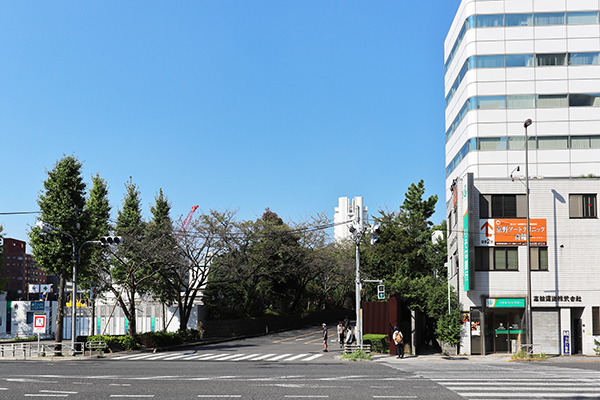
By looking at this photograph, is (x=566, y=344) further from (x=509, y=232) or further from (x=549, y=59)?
(x=549, y=59)

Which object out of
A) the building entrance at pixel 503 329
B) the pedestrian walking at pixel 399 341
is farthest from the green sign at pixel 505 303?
the pedestrian walking at pixel 399 341

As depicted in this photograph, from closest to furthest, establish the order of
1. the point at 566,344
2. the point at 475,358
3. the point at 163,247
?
the point at 475,358, the point at 566,344, the point at 163,247

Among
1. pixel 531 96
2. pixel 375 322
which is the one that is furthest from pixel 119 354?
pixel 531 96

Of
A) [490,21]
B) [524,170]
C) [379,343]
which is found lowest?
[379,343]

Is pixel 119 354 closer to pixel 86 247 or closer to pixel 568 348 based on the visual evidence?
pixel 86 247

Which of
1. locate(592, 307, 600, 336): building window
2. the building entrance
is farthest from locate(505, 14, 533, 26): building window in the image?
the building entrance

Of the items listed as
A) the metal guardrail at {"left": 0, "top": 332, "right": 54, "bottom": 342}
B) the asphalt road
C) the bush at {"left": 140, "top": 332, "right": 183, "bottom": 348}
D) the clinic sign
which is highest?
the clinic sign

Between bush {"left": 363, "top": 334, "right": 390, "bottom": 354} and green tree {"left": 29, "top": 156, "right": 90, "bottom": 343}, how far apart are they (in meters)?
19.9

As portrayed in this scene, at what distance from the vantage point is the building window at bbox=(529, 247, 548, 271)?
3259 centimetres

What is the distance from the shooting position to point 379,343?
3341 centimetres

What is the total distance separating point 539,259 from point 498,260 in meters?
2.43

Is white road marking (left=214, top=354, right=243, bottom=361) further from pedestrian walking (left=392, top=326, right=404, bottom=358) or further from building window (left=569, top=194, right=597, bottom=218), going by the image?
building window (left=569, top=194, right=597, bottom=218)

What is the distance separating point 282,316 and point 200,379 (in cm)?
4421

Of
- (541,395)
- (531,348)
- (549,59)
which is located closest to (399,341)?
(531,348)
